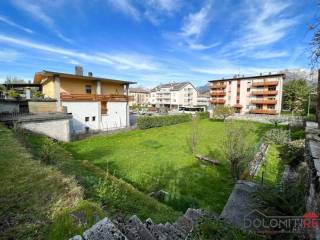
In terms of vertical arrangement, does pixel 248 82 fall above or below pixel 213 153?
above

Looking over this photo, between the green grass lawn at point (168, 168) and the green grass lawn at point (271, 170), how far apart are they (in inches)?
65.0

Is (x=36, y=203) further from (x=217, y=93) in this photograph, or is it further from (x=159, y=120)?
(x=217, y=93)

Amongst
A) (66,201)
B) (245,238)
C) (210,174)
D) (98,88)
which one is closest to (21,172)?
(66,201)

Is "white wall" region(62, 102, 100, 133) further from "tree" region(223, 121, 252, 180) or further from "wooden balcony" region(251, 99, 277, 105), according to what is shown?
"wooden balcony" region(251, 99, 277, 105)

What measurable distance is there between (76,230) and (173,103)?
7482cm

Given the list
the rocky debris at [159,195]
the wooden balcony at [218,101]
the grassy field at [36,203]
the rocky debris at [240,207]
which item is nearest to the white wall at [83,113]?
the grassy field at [36,203]

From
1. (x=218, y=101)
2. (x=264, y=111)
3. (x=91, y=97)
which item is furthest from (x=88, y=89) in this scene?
(x=218, y=101)

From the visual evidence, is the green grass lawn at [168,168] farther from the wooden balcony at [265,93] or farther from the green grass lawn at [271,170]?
the wooden balcony at [265,93]

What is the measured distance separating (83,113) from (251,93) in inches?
1868

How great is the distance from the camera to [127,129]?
26.2 metres

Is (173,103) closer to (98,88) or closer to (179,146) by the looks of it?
(98,88)

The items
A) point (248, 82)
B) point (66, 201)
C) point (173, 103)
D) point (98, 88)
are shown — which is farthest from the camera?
point (173, 103)

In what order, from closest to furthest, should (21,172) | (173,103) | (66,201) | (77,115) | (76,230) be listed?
(76,230) < (66,201) < (21,172) < (77,115) < (173,103)

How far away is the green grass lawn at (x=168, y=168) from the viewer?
8.22m
